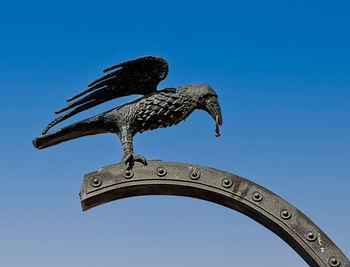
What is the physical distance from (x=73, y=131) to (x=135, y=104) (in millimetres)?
651


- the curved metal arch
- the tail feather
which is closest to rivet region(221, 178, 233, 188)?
the curved metal arch

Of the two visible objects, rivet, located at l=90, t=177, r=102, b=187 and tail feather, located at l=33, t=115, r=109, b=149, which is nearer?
rivet, located at l=90, t=177, r=102, b=187

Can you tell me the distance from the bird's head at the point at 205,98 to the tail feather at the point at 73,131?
0.94 metres

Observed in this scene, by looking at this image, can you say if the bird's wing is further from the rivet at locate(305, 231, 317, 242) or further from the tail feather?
the rivet at locate(305, 231, 317, 242)

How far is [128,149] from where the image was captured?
558cm

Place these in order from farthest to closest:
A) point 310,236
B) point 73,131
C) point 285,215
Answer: point 73,131, point 285,215, point 310,236

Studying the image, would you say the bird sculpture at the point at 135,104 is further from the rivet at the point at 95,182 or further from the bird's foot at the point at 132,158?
the rivet at the point at 95,182

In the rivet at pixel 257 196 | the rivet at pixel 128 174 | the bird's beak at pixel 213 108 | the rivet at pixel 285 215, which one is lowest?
the rivet at pixel 285 215

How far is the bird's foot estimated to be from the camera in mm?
5488

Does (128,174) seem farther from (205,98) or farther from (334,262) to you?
(334,262)

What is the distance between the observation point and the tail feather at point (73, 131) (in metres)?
5.79

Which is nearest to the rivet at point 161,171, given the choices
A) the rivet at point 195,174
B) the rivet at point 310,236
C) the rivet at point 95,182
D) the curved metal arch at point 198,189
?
the curved metal arch at point 198,189

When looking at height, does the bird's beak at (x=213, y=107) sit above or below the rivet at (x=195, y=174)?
above

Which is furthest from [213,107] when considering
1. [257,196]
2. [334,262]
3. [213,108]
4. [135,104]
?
[334,262]
